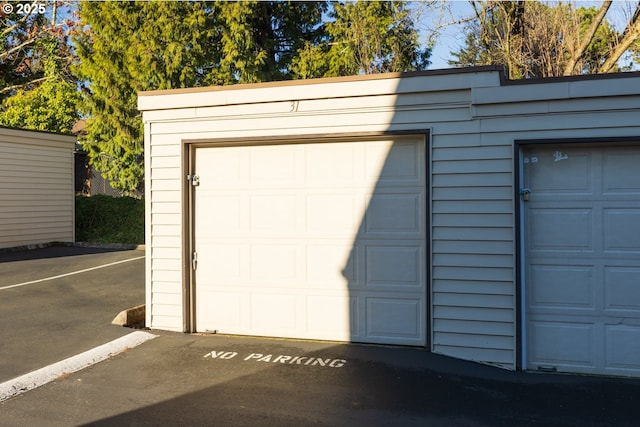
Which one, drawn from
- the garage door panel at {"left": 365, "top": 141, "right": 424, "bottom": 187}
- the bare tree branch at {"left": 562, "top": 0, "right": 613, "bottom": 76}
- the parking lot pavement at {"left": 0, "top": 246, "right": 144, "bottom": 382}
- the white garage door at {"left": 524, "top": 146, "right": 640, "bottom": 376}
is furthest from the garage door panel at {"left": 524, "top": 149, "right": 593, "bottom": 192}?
the bare tree branch at {"left": 562, "top": 0, "right": 613, "bottom": 76}

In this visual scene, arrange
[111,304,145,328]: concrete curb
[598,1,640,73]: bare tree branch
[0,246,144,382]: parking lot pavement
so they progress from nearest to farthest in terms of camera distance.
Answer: [0,246,144,382]: parking lot pavement < [111,304,145,328]: concrete curb < [598,1,640,73]: bare tree branch

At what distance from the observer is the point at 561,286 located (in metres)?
5.46

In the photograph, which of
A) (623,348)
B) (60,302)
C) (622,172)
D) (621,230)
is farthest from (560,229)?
(60,302)

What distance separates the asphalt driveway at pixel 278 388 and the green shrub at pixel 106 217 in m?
11.4

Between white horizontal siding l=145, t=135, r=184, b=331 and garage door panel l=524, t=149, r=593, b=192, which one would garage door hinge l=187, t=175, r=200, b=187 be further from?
garage door panel l=524, t=149, r=593, b=192

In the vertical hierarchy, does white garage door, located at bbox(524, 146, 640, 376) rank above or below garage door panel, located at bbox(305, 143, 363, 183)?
below

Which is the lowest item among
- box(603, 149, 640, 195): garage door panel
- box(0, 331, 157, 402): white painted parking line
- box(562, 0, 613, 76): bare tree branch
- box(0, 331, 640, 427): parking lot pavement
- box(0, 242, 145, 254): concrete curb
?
box(0, 331, 640, 427): parking lot pavement

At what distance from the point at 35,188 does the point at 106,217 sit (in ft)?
10.7

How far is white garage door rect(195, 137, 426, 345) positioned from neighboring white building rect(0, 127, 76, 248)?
9.99 m

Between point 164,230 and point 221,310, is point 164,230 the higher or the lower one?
the higher one

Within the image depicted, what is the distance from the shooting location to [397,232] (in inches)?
239

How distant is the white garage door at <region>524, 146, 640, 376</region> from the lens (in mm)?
5285

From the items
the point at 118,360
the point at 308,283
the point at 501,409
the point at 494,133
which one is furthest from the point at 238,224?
the point at 501,409

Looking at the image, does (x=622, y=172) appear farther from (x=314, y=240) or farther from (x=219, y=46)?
(x=219, y=46)
